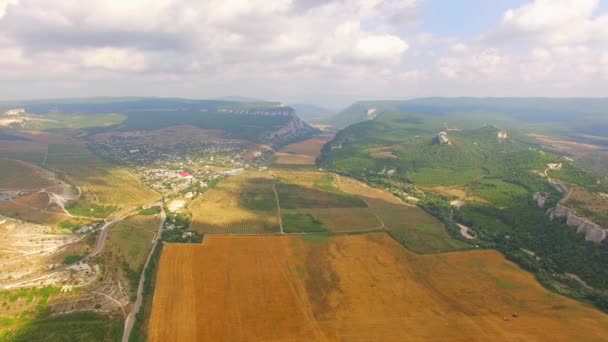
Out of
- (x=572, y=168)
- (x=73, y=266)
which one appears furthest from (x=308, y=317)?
(x=572, y=168)

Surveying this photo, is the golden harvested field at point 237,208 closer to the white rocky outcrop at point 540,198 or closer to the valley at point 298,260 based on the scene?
the valley at point 298,260

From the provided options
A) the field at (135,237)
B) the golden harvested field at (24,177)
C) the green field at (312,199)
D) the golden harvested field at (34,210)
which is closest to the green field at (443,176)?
the green field at (312,199)

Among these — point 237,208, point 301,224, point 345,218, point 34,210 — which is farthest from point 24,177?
point 345,218

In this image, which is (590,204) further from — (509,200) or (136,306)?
(136,306)

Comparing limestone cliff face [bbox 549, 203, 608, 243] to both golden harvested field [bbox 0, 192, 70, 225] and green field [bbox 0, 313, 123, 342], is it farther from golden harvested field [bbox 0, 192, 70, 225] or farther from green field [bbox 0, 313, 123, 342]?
golden harvested field [bbox 0, 192, 70, 225]

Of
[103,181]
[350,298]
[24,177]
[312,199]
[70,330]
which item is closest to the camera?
[70,330]

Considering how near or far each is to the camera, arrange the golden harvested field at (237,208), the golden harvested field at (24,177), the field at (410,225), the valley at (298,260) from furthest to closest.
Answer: the golden harvested field at (24,177) → the golden harvested field at (237,208) → the field at (410,225) → the valley at (298,260)

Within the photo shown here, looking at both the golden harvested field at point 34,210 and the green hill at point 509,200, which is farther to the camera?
the golden harvested field at point 34,210
